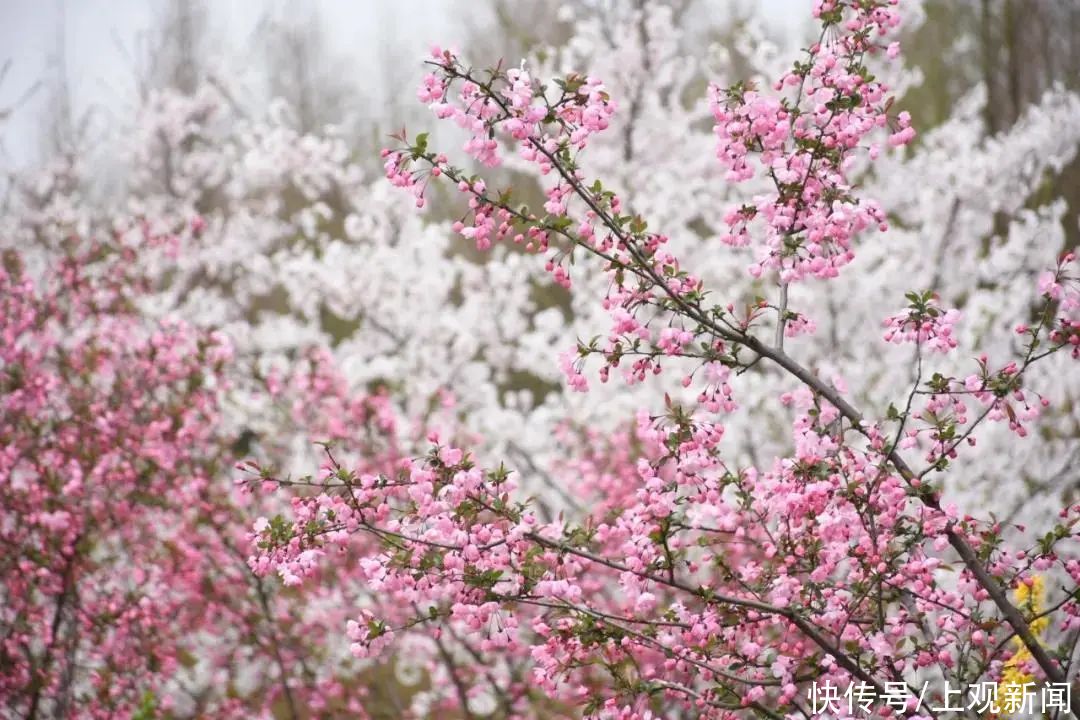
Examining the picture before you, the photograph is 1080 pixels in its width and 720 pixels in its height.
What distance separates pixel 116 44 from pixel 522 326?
695 centimetres

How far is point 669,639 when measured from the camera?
2.77 metres

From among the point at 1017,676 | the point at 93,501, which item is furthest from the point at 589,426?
the point at 1017,676

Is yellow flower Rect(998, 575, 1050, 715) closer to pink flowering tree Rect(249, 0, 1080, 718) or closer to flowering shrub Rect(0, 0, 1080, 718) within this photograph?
flowering shrub Rect(0, 0, 1080, 718)

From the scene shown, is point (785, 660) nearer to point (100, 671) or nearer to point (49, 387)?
point (100, 671)

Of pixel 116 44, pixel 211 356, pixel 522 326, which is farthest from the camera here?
pixel 116 44

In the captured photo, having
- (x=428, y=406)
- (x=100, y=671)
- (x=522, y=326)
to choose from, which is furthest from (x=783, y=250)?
(x=522, y=326)

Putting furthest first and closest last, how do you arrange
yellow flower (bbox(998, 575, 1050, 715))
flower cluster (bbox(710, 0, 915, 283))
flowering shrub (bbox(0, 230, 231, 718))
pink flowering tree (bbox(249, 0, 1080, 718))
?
flowering shrub (bbox(0, 230, 231, 718)) → yellow flower (bbox(998, 575, 1050, 715)) → flower cluster (bbox(710, 0, 915, 283)) → pink flowering tree (bbox(249, 0, 1080, 718))

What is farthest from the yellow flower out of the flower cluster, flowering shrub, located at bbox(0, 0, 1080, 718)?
the flower cluster

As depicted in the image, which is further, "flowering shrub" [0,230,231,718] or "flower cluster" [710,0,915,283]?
"flowering shrub" [0,230,231,718]

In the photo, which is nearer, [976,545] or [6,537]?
[976,545]

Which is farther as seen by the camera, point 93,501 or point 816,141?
point 93,501

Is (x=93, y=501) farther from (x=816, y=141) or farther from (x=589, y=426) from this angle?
(x=816, y=141)

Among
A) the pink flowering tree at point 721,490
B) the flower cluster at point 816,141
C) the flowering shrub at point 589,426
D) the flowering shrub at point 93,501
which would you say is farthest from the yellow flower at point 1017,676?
the flowering shrub at point 93,501

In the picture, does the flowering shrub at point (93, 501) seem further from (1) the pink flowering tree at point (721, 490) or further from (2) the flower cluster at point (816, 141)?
(2) the flower cluster at point (816, 141)
